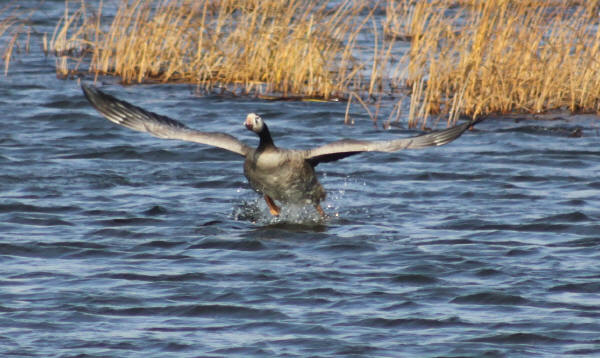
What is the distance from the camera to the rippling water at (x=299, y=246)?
7.81 m

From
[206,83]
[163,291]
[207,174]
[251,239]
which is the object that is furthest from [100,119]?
[163,291]

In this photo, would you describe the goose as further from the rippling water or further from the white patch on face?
the rippling water

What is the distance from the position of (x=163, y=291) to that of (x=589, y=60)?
27.6 feet

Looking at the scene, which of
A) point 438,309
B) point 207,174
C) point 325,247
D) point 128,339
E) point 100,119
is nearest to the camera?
point 128,339

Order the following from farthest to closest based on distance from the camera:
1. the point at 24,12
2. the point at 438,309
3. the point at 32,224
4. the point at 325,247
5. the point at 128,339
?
the point at 24,12 < the point at 32,224 < the point at 325,247 < the point at 438,309 < the point at 128,339

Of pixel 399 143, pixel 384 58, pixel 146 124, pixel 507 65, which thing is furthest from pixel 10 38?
pixel 399 143

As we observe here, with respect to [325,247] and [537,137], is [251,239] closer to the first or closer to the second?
[325,247]

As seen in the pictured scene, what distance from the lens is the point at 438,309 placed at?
8.41 m

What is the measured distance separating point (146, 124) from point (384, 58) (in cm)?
621

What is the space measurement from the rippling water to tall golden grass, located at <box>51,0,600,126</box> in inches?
20.9

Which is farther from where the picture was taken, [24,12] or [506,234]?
[24,12]

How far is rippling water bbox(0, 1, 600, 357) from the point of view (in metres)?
7.81

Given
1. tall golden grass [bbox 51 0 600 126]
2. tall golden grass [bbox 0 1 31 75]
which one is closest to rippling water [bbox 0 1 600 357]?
tall golden grass [bbox 51 0 600 126]

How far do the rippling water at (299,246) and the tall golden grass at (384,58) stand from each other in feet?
1.74
